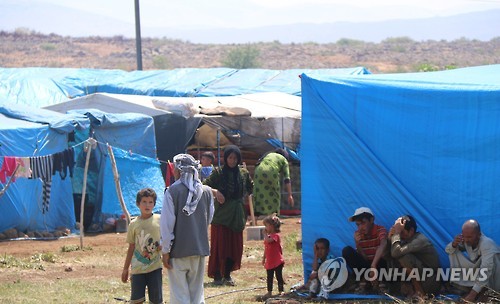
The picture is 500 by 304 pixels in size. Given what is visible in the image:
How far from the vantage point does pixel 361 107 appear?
9.42 metres

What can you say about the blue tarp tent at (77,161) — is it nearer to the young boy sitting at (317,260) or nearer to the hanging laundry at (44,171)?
the hanging laundry at (44,171)

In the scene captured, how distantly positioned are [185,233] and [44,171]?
777 cm

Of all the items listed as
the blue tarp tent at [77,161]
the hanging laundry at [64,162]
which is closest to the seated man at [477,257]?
the hanging laundry at [64,162]

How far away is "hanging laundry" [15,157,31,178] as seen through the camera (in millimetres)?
14492

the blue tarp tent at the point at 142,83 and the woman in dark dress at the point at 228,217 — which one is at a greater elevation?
the blue tarp tent at the point at 142,83

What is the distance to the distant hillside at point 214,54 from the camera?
60406 millimetres

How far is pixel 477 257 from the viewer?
28.2 ft

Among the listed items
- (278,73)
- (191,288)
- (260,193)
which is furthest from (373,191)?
(278,73)

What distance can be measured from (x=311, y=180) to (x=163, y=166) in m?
8.91

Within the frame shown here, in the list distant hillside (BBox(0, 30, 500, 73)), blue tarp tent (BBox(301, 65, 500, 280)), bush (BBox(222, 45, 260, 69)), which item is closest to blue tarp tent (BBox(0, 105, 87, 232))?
blue tarp tent (BBox(301, 65, 500, 280))

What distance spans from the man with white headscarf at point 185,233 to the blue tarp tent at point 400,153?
2024 millimetres

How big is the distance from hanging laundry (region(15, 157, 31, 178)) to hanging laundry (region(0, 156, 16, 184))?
74mm

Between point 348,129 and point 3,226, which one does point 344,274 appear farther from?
point 3,226

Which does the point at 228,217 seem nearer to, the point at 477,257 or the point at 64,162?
the point at 477,257
